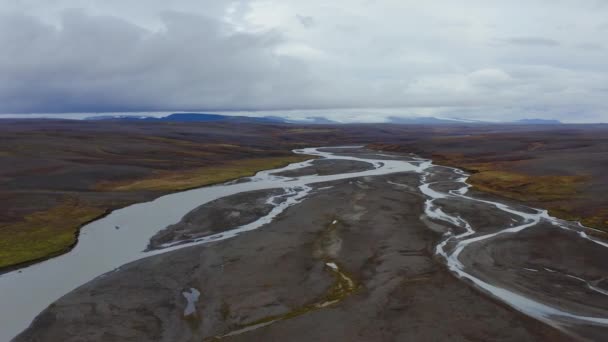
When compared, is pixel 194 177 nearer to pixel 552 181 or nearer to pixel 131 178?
pixel 131 178

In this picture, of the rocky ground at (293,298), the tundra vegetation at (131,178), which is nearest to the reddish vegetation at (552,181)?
the tundra vegetation at (131,178)

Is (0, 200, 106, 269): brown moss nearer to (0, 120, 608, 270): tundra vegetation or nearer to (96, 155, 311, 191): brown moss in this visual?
(0, 120, 608, 270): tundra vegetation

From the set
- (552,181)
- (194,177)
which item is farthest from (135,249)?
(552,181)

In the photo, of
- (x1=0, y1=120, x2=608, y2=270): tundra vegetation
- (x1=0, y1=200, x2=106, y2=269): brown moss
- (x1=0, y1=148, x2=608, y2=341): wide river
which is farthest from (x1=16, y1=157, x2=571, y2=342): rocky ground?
(x1=0, y1=120, x2=608, y2=270): tundra vegetation

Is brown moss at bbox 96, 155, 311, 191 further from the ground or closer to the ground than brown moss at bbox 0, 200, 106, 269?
further from the ground

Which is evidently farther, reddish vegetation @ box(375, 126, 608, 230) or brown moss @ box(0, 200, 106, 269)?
→ reddish vegetation @ box(375, 126, 608, 230)
